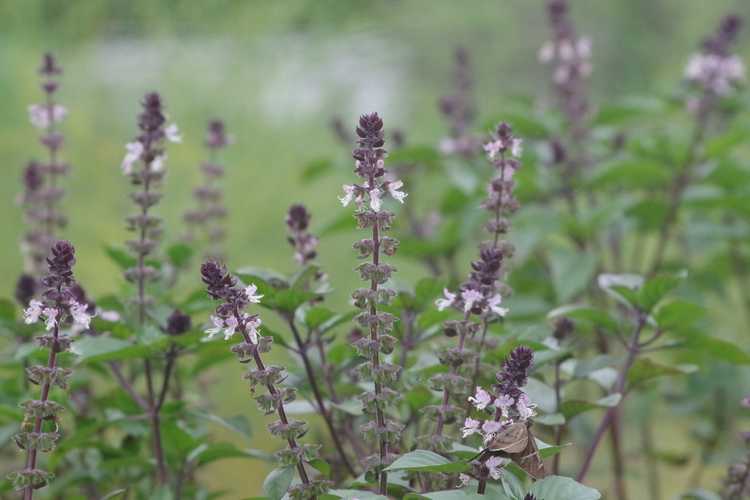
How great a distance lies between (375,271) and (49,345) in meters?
0.23

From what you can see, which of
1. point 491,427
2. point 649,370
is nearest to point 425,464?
point 491,427

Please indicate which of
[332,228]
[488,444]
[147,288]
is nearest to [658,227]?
[332,228]

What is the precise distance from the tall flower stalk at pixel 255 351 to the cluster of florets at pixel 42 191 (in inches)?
20.9

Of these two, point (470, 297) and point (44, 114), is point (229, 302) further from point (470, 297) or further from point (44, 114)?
point (44, 114)

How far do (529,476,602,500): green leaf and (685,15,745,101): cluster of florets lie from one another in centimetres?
82

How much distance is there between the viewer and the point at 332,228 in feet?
4.56

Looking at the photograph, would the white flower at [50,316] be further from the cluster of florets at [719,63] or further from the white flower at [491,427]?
the cluster of florets at [719,63]

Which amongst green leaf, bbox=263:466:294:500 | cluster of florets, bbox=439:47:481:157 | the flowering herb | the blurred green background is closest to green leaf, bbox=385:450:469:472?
green leaf, bbox=263:466:294:500

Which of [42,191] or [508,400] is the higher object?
[42,191]

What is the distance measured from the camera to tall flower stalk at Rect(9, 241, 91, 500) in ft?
2.17

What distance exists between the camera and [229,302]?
647mm

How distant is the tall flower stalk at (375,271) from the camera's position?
26.3 inches

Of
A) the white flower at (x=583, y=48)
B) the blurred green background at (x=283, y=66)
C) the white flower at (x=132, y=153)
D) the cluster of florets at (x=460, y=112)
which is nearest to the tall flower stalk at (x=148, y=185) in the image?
the white flower at (x=132, y=153)

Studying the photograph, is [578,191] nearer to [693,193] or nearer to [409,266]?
[693,193]
